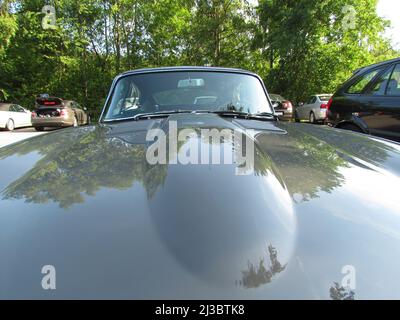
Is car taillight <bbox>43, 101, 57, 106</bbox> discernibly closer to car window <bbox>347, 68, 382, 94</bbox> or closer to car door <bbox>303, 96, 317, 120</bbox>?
car door <bbox>303, 96, 317, 120</bbox>

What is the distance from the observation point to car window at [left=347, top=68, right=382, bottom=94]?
541 cm

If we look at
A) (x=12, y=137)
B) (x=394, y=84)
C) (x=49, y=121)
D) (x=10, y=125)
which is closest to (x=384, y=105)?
(x=394, y=84)

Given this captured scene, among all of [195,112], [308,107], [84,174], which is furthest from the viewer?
[308,107]

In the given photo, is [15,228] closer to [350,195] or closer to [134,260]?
[134,260]

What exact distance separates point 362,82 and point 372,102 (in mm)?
521

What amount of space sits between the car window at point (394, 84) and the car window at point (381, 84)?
55mm

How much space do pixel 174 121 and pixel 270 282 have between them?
3.59 feet

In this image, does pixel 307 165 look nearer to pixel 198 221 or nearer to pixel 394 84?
pixel 198 221

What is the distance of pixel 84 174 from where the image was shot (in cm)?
120

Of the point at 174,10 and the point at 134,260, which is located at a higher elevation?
the point at 174,10

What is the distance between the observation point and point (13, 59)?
2531cm

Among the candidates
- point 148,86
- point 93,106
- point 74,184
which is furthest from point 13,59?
point 74,184

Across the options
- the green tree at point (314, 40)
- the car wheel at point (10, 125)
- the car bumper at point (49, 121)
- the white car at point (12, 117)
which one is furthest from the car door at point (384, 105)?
the green tree at point (314, 40)
